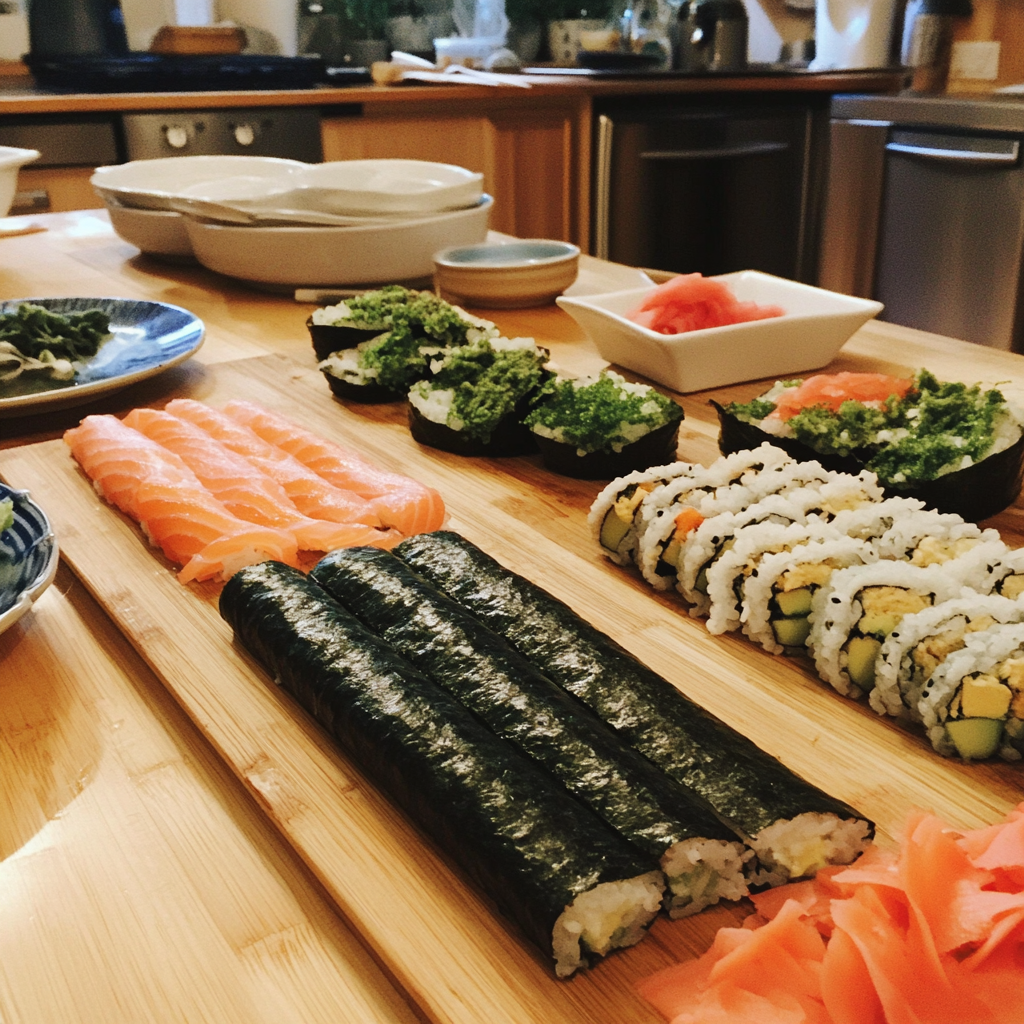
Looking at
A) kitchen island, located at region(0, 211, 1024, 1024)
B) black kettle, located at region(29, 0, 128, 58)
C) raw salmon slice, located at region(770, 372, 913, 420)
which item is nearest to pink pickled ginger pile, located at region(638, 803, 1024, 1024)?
kitchen island, located at region(0, 211, 1024, 1024)

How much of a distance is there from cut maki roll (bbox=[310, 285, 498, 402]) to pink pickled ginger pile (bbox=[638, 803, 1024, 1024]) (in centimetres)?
147

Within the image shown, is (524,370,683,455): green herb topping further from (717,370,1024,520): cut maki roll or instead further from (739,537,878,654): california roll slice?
(739,537,878,654): california roll slice

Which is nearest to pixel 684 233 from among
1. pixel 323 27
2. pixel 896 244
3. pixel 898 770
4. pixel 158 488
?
pixel 896 244

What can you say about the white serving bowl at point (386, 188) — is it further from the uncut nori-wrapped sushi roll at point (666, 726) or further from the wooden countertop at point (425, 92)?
the wooden countertop at point (425, 92)

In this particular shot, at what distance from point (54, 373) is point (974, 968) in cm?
194

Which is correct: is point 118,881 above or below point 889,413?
below

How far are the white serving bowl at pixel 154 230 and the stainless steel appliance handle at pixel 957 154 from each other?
3.30 meters

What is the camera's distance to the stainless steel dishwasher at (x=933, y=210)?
175 inches

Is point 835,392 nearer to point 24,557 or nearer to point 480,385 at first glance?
point 480,385

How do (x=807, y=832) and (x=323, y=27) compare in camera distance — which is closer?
(x=807, y=832)

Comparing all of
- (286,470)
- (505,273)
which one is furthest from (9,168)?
(286,470)

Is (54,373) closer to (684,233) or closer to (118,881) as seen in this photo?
(118,881)

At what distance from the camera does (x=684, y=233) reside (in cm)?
556

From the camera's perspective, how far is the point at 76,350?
2203mm
